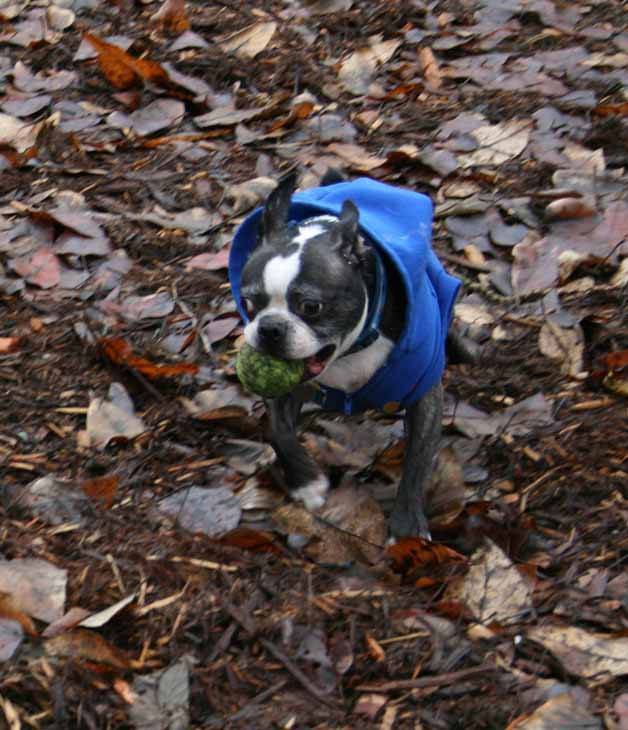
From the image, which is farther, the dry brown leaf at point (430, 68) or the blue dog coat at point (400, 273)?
the dry brown leaf at point (430, 68)

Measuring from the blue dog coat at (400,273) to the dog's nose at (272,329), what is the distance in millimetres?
239

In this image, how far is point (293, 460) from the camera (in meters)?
3.21

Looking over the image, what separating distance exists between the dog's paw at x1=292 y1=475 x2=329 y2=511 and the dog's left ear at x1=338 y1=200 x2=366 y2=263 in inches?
22.0

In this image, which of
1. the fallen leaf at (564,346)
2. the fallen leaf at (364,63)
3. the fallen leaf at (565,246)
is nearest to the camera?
the fallen leaf at (564,346)

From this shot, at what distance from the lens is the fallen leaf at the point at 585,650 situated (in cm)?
257

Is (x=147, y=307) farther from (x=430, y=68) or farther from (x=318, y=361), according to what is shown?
(x=430, y=68)

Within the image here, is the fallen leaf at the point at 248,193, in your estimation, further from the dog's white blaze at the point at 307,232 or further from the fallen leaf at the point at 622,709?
the fallen leaf at the point at 622,709

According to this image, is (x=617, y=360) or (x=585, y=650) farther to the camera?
(x=617, y=360)

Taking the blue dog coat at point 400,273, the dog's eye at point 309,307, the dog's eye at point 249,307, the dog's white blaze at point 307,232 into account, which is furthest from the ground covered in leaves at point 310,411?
the dog's white blaze at point 307,232

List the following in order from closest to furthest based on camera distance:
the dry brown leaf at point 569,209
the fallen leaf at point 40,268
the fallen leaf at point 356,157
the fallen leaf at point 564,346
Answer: the fallen leaf at point 564,346 < the fallen leaf at point 40,268 < the dry brown leaf at point 569,209 < the fallen leaf at point 356,157

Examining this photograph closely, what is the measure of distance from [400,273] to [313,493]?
1.90 feet

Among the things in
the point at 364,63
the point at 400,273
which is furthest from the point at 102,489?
the point at 364,63

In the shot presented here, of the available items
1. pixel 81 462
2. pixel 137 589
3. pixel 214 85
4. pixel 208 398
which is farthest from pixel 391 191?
pixel 214 85

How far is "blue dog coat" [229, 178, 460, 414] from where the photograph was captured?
3135 millimetres
